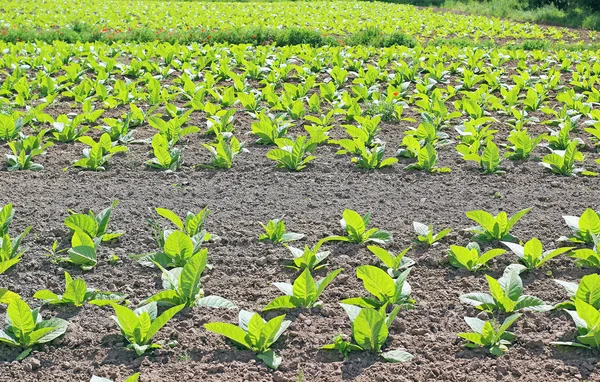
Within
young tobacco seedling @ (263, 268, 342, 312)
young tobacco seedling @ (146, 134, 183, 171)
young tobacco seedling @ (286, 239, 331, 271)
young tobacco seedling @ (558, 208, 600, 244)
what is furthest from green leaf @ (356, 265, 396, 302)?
young tobacco seedling @ (146, 134, 183, 171)

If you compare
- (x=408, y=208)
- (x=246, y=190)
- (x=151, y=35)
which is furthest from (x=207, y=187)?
(x=151, y=35)

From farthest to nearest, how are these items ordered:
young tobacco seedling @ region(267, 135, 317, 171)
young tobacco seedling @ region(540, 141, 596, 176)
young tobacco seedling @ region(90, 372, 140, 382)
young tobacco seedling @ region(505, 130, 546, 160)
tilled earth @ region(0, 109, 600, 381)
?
young tobacco seedling @ region(505, 130, 546, 160)
young tobacco seedling @ region(267, 135, 317, 171)
young tobacco seedling @ region(540, 141, 596, 176)
tilled earth @ region(0, 109, 600, 381)
young tobacco seedling @ region(90, 372, 140, 382)

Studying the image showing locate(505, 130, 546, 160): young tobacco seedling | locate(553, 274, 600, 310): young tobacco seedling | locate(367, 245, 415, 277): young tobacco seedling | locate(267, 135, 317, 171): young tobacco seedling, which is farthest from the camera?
locate(505, 130, 546, 160): young tobacco seedling

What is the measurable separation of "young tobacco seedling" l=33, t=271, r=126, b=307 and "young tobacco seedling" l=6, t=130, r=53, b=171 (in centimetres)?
260

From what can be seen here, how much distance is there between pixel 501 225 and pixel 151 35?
1256cm

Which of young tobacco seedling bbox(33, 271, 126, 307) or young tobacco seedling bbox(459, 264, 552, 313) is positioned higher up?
young tobacco seedling bbox(459, 264, 552, 313)

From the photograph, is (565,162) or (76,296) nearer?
(76,296)

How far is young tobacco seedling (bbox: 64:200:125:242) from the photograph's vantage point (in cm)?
437

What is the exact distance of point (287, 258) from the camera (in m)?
4.25

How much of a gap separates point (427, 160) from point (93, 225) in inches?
115

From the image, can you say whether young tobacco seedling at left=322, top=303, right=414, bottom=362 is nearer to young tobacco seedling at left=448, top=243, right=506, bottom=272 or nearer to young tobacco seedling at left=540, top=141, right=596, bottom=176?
young tobacco seedling at left=448, top=243, right=506, bottom=272

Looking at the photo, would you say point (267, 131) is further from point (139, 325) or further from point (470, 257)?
point (139, 325)

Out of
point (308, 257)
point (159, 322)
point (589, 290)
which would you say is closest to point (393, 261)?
point (308, 257)

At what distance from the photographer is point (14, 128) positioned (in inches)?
267
